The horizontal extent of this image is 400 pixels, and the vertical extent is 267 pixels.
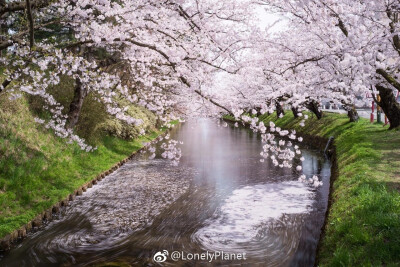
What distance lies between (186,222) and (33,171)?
17.0 feet

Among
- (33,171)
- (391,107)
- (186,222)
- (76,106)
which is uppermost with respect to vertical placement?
(76,106)

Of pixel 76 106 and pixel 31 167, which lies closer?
pixel 31 167

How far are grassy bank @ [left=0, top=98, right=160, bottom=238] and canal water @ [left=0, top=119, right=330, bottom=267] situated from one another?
62 cm

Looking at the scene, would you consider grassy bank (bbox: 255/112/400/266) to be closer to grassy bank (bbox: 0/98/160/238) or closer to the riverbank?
the riverbank

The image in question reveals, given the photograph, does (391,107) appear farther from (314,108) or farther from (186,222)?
(186,222)

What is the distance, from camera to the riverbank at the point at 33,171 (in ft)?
29.6

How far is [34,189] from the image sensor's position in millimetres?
10359

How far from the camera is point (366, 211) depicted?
714 centimetres

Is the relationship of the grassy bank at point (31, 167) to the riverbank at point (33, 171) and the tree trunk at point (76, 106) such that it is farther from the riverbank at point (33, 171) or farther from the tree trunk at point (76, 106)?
the tree trunk at point (76, 106)

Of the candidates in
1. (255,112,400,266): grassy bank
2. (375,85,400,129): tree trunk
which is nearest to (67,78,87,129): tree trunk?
(255,112,400,266): grassy bank

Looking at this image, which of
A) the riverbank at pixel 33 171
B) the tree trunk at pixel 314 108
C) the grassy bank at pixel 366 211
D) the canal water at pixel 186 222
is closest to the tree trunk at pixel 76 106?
the riverbank at pixel 33 171

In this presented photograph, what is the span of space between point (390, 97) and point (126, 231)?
13753 millimetres

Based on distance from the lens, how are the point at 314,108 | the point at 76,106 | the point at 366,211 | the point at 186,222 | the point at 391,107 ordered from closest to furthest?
1. the point at 366,211
2. the point at 186,222
3. the point at 76,106
4. the point at 391,107
5. the point at 314,108

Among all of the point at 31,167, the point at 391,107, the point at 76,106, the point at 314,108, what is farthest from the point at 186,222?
the point at 314,108
